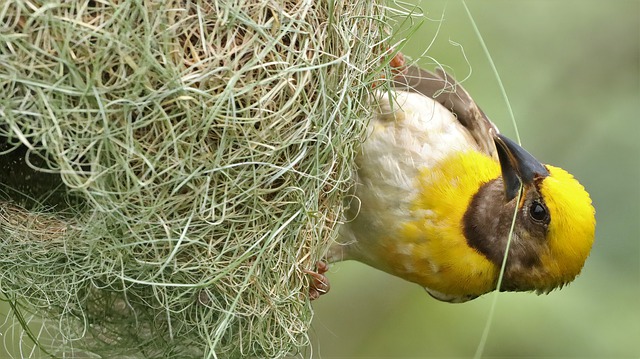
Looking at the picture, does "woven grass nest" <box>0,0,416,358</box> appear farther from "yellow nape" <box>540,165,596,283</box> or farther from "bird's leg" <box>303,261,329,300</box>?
"yellow nape" <box>540,165,596,283</box>

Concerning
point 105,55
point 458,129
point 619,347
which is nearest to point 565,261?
point 458,129

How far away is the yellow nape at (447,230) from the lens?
8.34 ft

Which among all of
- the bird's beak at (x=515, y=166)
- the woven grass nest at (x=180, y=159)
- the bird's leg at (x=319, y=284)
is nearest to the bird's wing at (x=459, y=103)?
the bird's beak at (x=515, y=166)

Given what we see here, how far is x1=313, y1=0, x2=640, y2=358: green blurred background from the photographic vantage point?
11.8 feet

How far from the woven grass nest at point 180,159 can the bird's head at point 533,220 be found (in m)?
0.52

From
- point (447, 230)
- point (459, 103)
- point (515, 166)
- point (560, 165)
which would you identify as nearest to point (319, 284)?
point (447, 230)

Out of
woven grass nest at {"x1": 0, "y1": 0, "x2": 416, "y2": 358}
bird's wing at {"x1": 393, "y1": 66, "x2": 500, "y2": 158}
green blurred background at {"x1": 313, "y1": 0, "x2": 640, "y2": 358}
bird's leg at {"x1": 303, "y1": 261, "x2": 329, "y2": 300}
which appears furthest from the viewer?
green blurred background at {"x1": 313, "y1": 0, "x2": 640, "y2": 358}

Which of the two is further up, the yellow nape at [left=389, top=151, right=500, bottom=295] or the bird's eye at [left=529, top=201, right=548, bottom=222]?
the bird's eye at [left=529, top=201, right=548, bottom=222]

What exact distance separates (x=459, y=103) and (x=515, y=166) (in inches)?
13.7

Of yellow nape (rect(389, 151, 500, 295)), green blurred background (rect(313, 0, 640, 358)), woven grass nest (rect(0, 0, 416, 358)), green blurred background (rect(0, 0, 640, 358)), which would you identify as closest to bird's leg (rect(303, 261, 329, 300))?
woven grass nest (rect(0, 0, 416, 358))

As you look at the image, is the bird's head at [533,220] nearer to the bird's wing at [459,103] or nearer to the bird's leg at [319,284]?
the bird's wing at [459,103]

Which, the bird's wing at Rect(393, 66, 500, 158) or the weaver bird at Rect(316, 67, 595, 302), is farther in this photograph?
the bird's wing at Rect(393, 66, 500, 158)

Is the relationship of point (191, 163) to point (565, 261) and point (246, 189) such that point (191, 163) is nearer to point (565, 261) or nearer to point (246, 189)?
point (246, 189)

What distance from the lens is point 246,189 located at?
Answer: 6.34 feet
